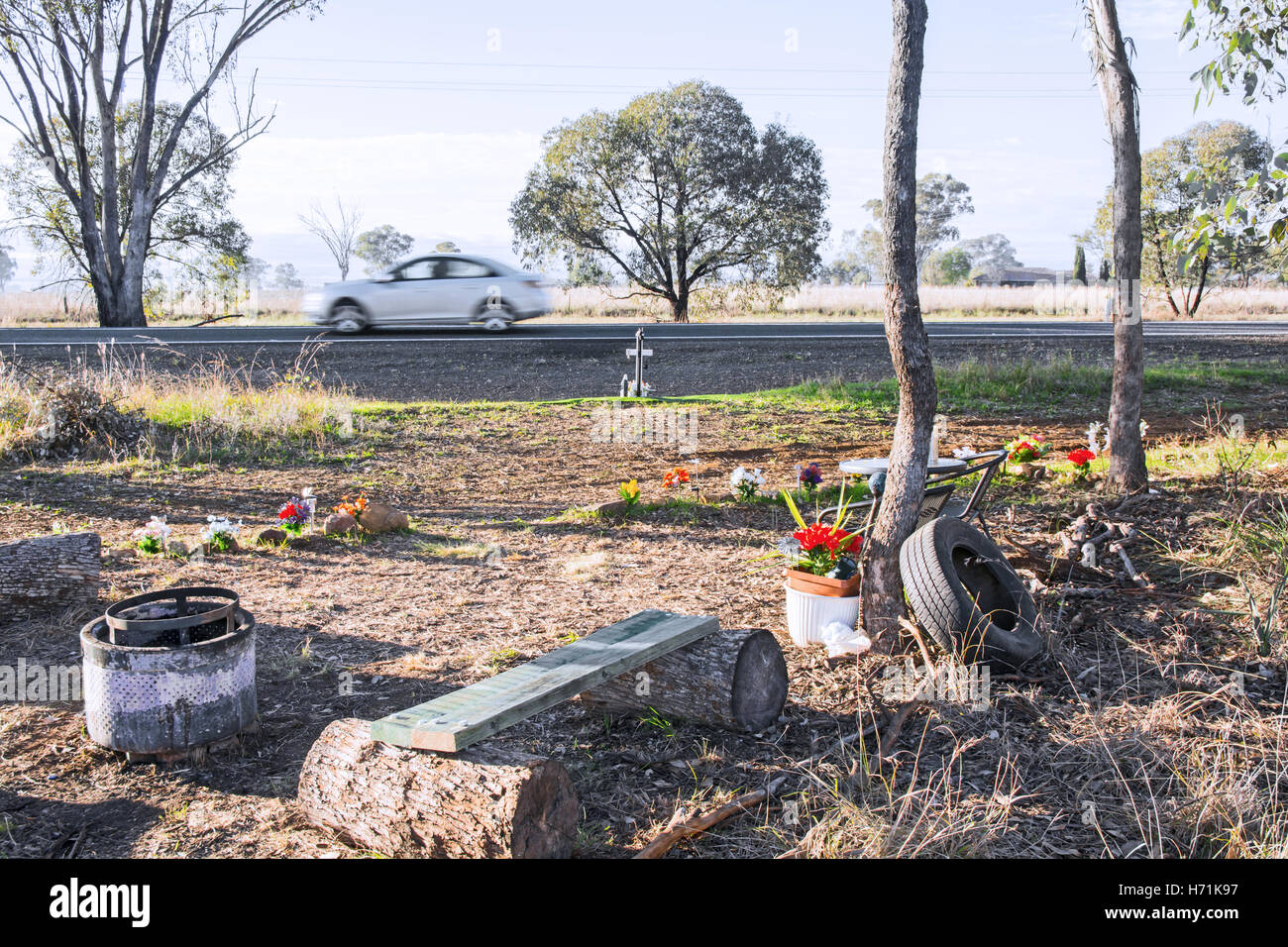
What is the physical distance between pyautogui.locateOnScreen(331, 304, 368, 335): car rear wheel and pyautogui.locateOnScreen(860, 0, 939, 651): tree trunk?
48.9ft

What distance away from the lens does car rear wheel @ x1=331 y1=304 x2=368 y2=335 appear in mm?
17359

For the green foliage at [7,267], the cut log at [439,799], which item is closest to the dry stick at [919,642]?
the cut log at [439,799]

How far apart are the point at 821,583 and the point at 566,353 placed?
11444 mm

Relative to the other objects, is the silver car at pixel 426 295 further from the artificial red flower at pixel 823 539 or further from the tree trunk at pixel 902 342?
the tree trunk at pixel 902 342

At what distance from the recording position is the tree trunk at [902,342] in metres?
3.83

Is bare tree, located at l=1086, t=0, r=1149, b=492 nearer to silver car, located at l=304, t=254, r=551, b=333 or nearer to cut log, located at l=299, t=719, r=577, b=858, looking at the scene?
cut log, located at l=299, t=719, r=577, b=858

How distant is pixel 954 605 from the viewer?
3711 mm

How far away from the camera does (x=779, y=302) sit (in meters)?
23.7

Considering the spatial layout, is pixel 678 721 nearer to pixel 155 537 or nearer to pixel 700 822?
pixel 700 822

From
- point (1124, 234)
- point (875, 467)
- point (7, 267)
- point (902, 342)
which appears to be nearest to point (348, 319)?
point (875, 467)

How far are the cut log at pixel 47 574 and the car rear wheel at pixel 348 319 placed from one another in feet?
42.7

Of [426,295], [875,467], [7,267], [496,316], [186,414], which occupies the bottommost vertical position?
[875,467]

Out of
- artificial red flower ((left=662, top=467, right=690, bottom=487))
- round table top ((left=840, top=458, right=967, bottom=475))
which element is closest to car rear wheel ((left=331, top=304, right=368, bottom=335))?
artificial red flower ((left=662, top=467, right=690, bottom=487))
